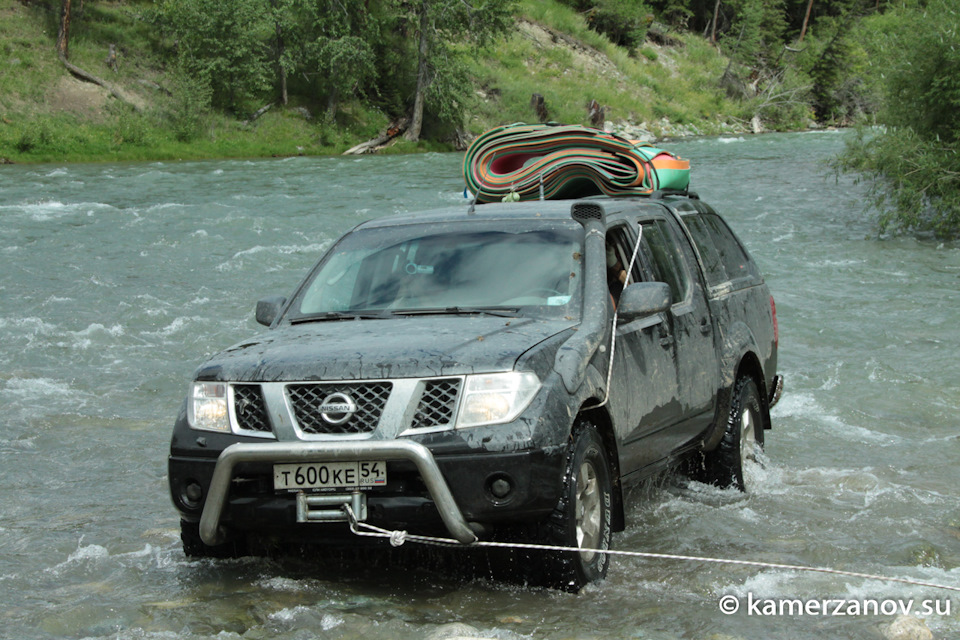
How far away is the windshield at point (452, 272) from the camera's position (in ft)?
17.7

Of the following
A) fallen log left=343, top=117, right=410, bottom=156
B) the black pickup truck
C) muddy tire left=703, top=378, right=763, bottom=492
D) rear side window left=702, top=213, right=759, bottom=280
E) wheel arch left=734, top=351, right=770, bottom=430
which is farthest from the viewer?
fallen log left=343, top=117, right=410, bottom=156

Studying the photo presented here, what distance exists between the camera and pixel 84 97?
39.8 metres

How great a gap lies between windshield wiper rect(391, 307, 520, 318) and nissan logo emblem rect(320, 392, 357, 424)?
983 millimetres

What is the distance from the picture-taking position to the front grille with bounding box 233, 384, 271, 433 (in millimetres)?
4551

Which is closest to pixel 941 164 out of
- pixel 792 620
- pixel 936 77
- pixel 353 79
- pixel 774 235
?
pixel 936 77

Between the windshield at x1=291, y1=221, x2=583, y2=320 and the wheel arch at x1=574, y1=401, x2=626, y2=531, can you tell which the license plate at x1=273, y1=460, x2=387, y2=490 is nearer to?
the wheel arch at x1=574, y1=401, x2=626, y2=531

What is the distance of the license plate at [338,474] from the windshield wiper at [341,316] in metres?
1.09

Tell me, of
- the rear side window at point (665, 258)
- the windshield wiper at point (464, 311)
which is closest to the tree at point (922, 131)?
the rear side window at point (665, 258)

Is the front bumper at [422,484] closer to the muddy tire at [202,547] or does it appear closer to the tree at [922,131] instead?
the muddy tire at [202,547]

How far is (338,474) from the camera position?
4398 millimetres

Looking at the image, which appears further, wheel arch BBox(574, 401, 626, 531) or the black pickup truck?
wheel arch BBox(574, 401, 626, 531)

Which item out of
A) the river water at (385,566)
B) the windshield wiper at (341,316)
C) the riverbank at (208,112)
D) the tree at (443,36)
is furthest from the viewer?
the tree at (443,36)

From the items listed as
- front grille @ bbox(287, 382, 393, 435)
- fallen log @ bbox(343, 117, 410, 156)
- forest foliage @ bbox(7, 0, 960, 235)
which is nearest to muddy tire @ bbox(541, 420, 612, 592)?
front grille @ bbox(287, 382, 393, 435)

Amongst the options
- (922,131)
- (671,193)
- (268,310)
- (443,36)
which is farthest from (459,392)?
(443,36)
